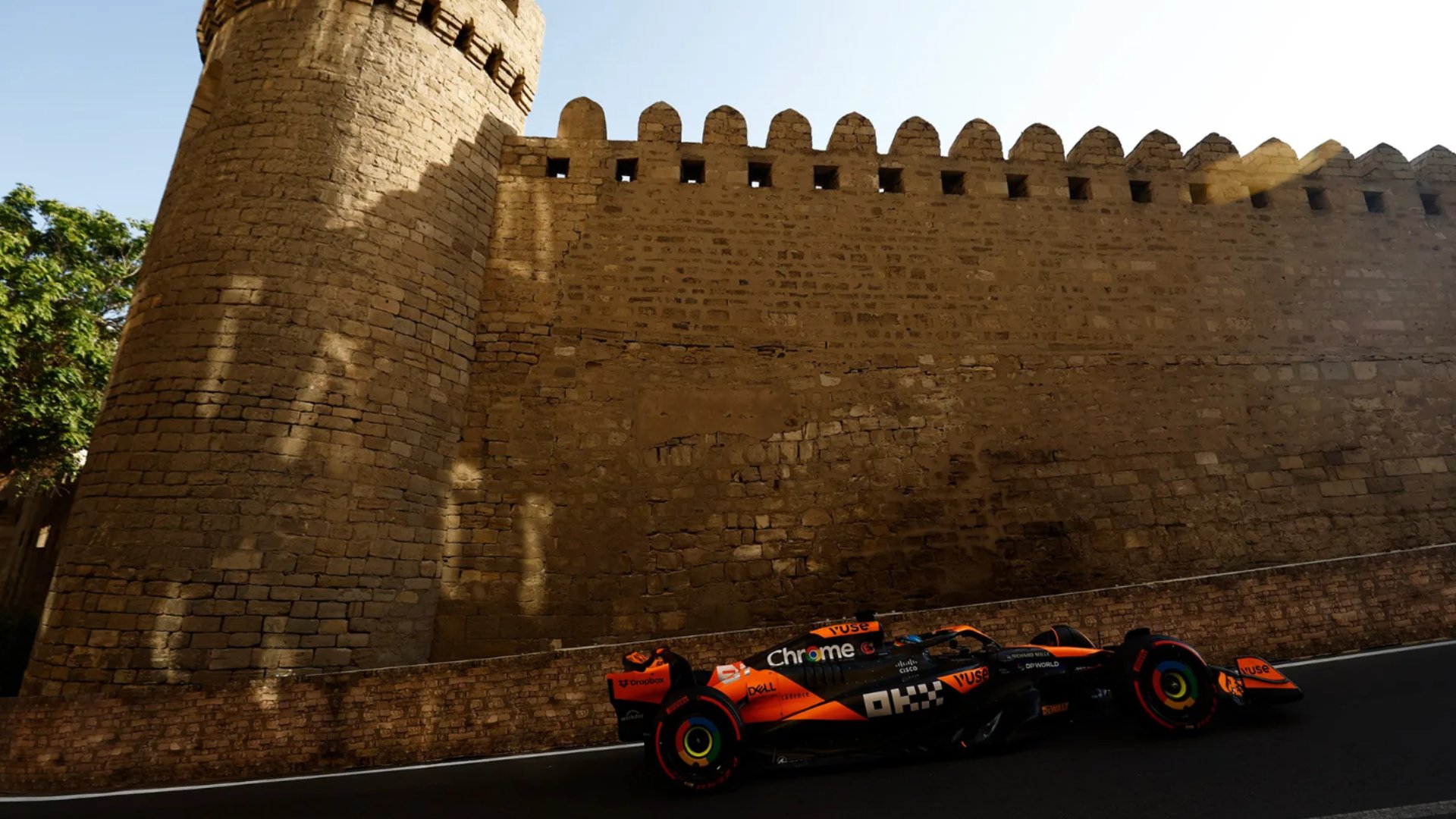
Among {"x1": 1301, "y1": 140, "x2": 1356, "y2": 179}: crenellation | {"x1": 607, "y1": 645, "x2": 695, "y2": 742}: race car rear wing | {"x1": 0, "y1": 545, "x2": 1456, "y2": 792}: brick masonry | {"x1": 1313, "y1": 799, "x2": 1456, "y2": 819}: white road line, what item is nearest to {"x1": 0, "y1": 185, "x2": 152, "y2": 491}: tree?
{"x1": 0, "y1": 545, "x2": 1456, "y2": 792}: brick masonry

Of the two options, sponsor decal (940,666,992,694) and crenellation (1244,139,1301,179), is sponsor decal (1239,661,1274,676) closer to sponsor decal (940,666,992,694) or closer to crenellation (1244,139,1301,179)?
sponsor decal (940,666,992,694)

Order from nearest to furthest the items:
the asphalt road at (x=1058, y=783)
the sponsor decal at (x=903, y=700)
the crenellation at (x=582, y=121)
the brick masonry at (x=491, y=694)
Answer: the asphalt road at (x=1058, y=783), the sponsor decal at (x=903, y=700), the brick masonry at (x=491, y=694), the crenellation at (x=582, y=121)

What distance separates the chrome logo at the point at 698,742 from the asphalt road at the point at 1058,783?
225 millimetres

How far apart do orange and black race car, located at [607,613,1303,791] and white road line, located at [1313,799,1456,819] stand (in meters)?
1.17

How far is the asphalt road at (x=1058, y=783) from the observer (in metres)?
3.36

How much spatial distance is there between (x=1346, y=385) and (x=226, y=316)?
47.8 feet

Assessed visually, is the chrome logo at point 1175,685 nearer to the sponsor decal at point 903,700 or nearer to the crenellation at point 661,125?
the sponsor decal at point 903,700

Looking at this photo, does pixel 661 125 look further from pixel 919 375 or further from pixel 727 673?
pixel 727 673

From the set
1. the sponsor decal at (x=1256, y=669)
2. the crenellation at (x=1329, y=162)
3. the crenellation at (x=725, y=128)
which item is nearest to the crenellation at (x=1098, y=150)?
the crenellation at (x=1329, y=162)

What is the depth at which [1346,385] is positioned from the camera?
378 inches

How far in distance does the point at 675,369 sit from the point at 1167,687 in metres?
6.04

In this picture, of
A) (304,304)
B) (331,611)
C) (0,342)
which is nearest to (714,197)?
(304,304)

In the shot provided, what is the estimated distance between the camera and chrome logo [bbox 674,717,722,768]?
4020 millimetres

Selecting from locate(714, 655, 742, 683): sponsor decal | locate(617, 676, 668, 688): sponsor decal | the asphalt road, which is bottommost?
the asphalt road
